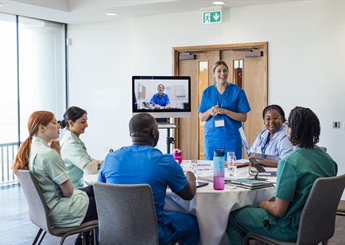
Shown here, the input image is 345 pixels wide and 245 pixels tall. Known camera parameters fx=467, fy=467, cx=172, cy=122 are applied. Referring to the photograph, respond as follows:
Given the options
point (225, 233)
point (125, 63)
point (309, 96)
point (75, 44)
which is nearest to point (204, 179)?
point (225, 233)

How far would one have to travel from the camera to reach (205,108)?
493 centimetres

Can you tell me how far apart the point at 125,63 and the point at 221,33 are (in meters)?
1.75

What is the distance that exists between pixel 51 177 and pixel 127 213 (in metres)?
0.62

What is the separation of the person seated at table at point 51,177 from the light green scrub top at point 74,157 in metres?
0.41

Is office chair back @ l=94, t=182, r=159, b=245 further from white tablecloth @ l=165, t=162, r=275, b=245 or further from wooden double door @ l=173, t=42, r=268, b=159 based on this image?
wooden double door @ l=173, t=42, r=268, b=159

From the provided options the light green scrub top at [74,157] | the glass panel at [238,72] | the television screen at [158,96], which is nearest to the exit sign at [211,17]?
the glass panel at [238,72]

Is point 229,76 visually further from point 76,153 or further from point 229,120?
point 76,153

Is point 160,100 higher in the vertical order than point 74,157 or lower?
higher

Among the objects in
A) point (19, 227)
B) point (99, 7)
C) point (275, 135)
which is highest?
point (99, 7)

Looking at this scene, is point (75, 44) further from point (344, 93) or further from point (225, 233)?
point (225, 233)

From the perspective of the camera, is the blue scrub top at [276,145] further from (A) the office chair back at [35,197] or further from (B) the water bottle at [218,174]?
(A) the office chair back at [35,197]

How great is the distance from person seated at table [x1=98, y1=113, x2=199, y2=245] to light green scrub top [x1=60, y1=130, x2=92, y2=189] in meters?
0.78

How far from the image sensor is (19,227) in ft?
15.3

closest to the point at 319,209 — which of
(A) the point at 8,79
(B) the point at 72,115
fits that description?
(B) the point at 72,115
